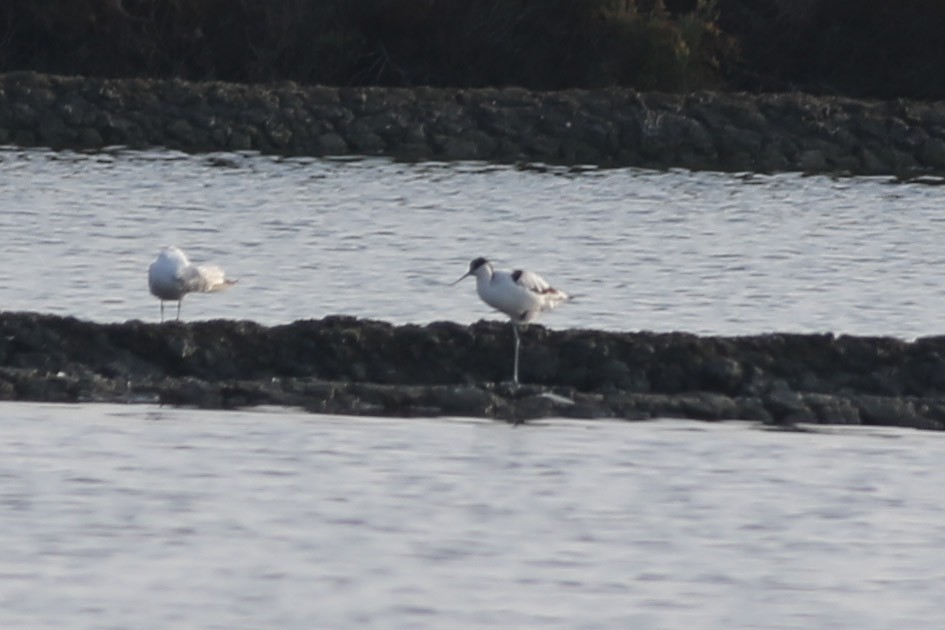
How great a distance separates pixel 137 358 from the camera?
45.8 ft

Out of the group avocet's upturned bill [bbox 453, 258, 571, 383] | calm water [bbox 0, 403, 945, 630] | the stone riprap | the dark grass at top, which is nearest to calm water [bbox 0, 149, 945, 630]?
calm water [bbox 0, 403, 945, 630]

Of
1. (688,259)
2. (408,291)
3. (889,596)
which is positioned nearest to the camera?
(889,596)

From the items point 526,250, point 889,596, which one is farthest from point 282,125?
point 889,596

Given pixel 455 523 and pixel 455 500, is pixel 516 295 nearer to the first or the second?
pixel 455 500

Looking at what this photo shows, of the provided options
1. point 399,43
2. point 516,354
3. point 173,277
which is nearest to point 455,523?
point 516,354

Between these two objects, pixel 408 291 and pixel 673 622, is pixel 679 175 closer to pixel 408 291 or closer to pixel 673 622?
pixel 408 291

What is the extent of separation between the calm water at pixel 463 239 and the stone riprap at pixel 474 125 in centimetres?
161

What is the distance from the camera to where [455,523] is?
10953mm

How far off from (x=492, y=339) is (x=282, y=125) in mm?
21097

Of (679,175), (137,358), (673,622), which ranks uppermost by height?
(679,175)

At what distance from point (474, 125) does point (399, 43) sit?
644 cm

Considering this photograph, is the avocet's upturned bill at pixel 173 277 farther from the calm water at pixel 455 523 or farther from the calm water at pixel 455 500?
the calm water at pixel 455 523

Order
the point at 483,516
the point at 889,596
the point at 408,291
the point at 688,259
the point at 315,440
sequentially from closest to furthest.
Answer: the point at 889,596, the point at 483,516, the point at 315,440, the point at 408,291, the point at 688,259

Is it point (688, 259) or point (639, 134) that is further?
point (639, 134)
